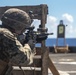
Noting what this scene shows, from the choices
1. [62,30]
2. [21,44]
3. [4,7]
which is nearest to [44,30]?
[21,44]

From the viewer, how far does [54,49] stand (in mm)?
23641

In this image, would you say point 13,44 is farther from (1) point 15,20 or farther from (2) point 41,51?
(2) point 41,51

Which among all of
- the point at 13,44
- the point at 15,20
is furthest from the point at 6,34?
the point at 15,20

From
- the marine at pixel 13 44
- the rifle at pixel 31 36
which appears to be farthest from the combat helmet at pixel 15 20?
the rifle at pixel 31 36


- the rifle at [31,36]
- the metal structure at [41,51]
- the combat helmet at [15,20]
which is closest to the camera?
the combat helmet at [15,20]

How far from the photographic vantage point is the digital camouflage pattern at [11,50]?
374cm

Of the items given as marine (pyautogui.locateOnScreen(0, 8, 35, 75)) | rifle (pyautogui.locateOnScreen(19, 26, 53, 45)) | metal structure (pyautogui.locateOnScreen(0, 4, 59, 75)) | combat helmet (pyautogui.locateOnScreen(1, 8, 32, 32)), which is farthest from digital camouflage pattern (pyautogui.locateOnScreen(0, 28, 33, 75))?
metal structure (pyautogui.locateOnScreen(0, 4, 59, 75))

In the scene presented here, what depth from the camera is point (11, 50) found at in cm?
378

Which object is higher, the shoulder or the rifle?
the shoulder

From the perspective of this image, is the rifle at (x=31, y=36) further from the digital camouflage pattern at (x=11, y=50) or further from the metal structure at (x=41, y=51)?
the metal structure at (x=41, y=51)

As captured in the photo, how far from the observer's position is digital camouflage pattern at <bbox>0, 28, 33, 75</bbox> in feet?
12.3

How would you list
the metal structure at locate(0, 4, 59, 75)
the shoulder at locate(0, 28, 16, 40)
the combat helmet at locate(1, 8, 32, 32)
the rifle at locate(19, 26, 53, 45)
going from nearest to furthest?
the shoulder at locate(0, 28, 16, 40) < the combat helmet at locate(1, 8, 32, 32) < the rifle at locate(19, 26, 53, 45) < the metal structure at locate(0, 4, 59, 75)

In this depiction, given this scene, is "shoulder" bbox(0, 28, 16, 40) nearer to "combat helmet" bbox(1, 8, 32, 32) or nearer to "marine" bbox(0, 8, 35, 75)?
"marine" bbox(0, 8, 35, 75)

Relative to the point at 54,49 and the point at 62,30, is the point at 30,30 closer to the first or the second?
the point at 54,49
